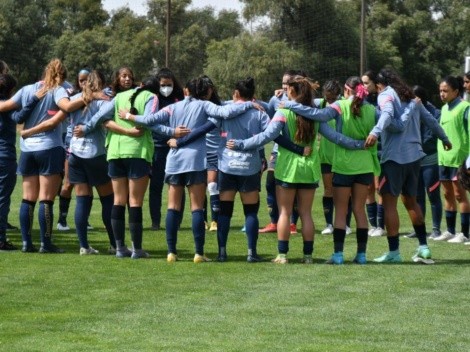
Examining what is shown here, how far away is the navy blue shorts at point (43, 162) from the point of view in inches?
489

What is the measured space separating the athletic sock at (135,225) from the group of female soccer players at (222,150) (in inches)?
0.5

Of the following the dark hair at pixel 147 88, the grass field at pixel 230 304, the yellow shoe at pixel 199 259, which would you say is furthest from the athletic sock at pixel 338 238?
the dark hair at pixel 147 88

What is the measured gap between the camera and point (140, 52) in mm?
70062

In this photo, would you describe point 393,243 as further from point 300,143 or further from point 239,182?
point 239,182

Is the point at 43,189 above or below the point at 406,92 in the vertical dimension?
below

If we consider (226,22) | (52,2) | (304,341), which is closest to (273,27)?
(226,22)

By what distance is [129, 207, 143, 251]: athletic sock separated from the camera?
12.3 meters

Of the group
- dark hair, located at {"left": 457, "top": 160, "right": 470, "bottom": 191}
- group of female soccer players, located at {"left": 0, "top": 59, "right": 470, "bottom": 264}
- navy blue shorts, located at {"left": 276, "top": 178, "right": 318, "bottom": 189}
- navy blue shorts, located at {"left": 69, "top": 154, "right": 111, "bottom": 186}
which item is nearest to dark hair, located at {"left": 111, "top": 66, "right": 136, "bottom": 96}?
group of female soccer players, located at {"left": 0, "top": 59, "right": 470, "bottom": 264}

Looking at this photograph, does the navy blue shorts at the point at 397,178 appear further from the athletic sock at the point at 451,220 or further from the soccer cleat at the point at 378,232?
the soccer cleat at the point at 378,232

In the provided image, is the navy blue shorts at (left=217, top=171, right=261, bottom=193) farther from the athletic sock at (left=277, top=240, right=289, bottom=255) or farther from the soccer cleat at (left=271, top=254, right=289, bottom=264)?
the soccer cleat at (left=271, top=254, right=289, bottom=264)

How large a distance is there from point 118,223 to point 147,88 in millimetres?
1526

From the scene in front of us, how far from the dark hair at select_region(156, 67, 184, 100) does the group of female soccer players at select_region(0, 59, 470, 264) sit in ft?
2.98

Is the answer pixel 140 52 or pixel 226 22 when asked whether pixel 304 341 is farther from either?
pixel 226 22

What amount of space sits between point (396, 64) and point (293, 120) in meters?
60.0
